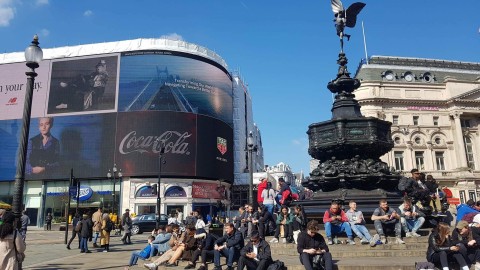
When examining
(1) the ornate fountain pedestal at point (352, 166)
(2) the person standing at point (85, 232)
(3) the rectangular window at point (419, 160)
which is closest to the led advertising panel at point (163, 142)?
(3) the rectangular window at point (419, 160)

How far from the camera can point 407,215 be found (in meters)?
9.41

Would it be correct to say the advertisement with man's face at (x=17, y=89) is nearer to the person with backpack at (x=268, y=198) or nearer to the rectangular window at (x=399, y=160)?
the person with backpack at (x=268, y=198)

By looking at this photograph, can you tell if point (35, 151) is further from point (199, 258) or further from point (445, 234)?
point (445, 234)

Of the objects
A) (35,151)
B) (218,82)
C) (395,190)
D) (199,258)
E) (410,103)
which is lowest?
(199,258)

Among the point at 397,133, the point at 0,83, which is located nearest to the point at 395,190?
the point at 397,133

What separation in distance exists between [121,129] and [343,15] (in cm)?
4441

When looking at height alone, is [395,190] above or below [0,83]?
below

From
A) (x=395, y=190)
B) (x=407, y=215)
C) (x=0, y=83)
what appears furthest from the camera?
(x=0, y=83)

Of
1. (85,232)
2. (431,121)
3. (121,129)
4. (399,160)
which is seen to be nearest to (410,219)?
(85,232)

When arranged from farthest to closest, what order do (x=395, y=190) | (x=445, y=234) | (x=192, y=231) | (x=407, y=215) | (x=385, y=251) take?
(x=395, y=190)
(x=192, y=231)
(x=407, y=215)
(x=385, y=251)
(x=445, y=234)

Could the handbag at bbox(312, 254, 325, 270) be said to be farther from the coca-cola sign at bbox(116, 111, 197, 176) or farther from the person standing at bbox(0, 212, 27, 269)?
the coca-cola sign at bbox(116, 111, 197, 176)

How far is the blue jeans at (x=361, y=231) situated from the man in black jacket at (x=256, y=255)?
267 cm

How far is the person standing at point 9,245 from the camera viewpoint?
6.12 m

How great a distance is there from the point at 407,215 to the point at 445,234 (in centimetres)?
257
